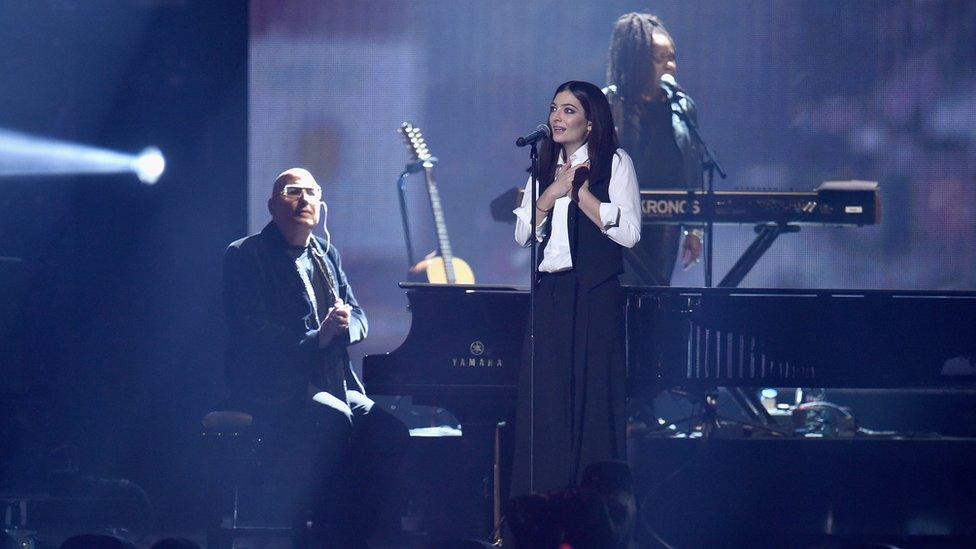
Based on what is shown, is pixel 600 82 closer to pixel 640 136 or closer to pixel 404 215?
pixel 640 136

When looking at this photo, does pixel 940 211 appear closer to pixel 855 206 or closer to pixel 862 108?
pixel 862 108

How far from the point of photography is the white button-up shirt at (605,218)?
355cm

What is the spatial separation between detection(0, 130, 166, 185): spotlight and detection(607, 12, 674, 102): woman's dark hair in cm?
222

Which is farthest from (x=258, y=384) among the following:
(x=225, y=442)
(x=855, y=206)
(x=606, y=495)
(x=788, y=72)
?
(x=788, y=72)

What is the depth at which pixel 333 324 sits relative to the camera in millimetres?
4477

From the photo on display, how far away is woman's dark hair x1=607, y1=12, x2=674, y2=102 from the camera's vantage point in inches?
218

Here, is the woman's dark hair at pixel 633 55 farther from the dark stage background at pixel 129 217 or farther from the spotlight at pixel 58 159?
the spotlight at pixel 58 159

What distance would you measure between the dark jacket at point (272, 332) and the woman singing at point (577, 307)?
1150 mm

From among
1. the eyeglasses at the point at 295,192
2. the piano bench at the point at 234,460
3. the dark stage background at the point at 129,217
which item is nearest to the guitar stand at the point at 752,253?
the eyeglasses at the point at 295,192

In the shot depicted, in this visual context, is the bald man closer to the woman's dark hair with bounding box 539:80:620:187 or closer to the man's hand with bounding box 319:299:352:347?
the man's hand with bounding box 319:299:352:347

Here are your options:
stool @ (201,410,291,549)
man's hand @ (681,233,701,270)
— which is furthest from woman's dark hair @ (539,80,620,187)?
man's hand @ (681,233,701,270)

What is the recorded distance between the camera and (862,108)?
6.29m

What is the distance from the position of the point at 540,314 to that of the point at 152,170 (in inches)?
90.6

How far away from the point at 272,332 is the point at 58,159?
1.43 m
